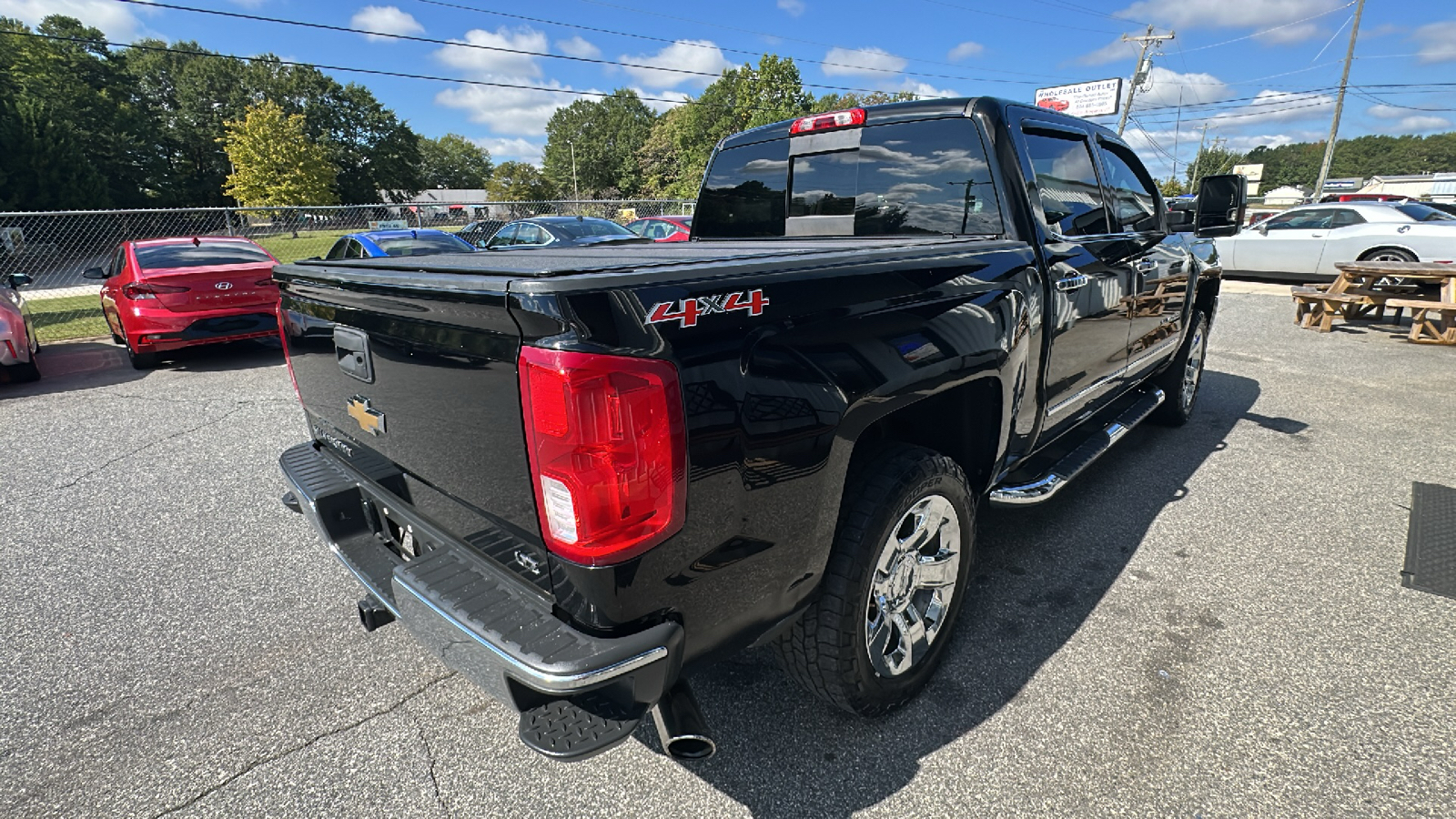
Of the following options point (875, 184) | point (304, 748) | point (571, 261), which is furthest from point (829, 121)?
point (304, 748)

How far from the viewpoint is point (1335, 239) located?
12297mm

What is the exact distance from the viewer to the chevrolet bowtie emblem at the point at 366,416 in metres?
2.03

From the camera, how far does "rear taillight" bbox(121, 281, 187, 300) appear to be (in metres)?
6.99

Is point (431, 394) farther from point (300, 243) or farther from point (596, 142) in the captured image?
point (596, 142)

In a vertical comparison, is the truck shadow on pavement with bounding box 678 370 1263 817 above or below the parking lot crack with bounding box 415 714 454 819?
below

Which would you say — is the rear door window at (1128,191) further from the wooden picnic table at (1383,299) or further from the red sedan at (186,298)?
the red sedan at (186,298)

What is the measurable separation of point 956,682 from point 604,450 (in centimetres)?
176

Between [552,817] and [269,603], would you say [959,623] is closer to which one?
[552,817]

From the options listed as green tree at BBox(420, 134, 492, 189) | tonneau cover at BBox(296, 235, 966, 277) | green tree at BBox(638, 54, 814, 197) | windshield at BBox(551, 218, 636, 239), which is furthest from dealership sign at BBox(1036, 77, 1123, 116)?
green tree at BBox(420, 134, 492, 189)

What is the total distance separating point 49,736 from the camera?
7.47ft

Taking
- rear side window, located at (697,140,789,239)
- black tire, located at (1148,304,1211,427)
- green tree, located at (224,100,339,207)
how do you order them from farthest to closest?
1. green tree, located at (224,100,339,207)
2. black tire, located at (1148,304,1211,427)
3. rear side window, located at (697,140,789,239)

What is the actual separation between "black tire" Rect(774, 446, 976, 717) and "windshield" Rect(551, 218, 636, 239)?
31.7 ft

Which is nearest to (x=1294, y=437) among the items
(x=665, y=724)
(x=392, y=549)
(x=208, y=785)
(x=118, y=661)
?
(x=665, y=724)

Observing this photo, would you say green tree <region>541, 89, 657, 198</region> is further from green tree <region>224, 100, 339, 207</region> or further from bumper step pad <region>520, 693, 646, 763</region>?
bumper step pad <region>520, 693, 646, 763</region>
